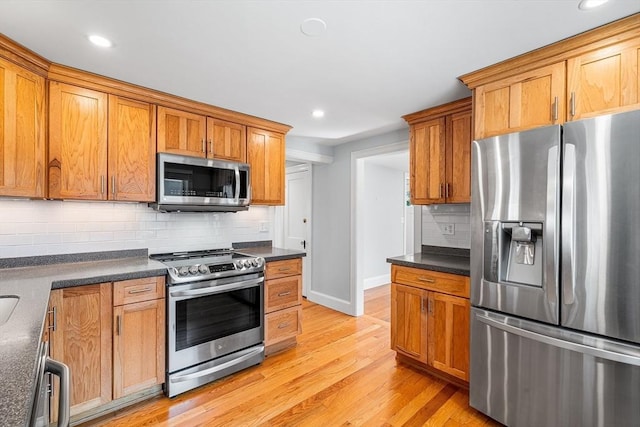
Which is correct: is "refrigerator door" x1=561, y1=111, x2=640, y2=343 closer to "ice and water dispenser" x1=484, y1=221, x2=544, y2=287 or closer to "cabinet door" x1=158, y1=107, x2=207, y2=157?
"ice and water dispenser" x1=484, y1=221, x2=544, y2=287

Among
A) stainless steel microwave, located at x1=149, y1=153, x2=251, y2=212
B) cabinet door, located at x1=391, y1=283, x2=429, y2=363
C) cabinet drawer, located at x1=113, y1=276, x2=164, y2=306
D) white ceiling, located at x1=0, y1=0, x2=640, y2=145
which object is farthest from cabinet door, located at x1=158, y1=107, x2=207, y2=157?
cabinet door, located at x1=391, y1=283, x2=429, y2=363

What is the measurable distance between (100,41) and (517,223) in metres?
2.71

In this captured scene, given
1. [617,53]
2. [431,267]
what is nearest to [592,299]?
[431,267]

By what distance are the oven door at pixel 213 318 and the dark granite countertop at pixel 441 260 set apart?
129cm

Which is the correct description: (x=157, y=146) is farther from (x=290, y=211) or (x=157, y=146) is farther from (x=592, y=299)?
(x=592, y=299)

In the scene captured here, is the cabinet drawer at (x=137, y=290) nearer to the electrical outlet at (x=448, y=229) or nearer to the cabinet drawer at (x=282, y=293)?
the cabinet drawer at (x=282, y=293)

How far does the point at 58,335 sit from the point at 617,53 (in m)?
3.52

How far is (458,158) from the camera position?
2670 mm

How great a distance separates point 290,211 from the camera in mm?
5070

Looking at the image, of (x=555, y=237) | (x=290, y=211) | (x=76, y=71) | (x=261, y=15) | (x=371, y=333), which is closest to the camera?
(x=261, y=15)

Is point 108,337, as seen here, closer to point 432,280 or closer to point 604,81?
point 432,280

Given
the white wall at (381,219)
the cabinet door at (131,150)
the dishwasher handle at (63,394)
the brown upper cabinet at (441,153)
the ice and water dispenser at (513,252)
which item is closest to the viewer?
the dishwasher handle at (63,394)

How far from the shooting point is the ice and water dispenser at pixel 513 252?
1814 millimetres

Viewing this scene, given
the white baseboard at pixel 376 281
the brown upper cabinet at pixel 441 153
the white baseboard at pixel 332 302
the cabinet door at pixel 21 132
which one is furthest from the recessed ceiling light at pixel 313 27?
the white baseboard at pixel 376 281
